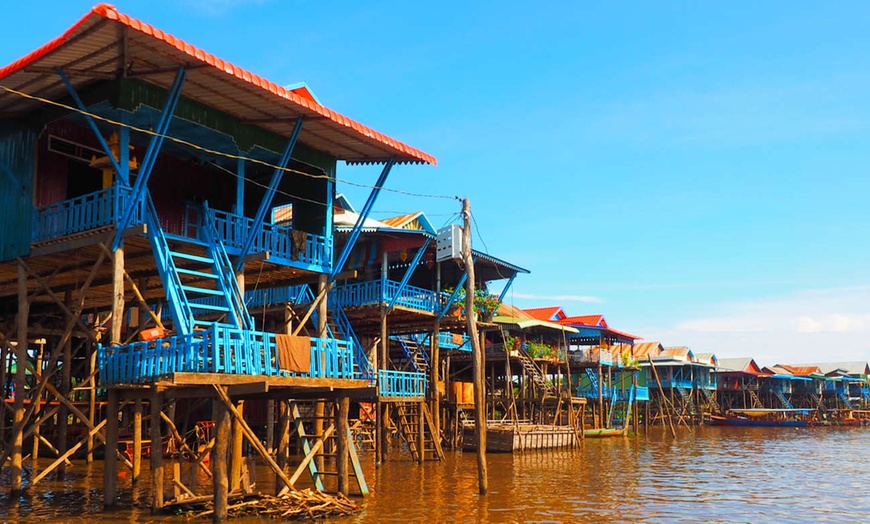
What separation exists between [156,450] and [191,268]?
506cm

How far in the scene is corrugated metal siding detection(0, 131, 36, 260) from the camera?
17.6 metres

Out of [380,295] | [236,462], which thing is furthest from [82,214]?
[380,295]

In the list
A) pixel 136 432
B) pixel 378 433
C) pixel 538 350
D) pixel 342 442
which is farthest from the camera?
pixel 538 350

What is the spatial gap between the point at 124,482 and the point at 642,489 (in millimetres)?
12970

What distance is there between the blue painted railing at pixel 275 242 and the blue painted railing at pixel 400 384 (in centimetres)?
600

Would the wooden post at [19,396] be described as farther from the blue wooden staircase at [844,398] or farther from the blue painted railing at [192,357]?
the blue wooden staircase at [844,398]

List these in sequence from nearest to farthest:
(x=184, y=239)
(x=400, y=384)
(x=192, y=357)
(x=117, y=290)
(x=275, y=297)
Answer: (x=192, y=357), (x=117, y=290), (x=184, y=239), (x=400, y=384), (x=275, y=297)

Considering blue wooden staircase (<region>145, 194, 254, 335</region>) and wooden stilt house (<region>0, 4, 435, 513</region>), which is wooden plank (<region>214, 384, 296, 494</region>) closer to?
wooden stilt house (<region>0, 4, 435, 513</region>)

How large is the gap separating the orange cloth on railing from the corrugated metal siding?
6.15 meters

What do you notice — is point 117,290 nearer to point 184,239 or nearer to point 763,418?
point 184,239

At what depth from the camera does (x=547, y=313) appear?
49562 millimetres

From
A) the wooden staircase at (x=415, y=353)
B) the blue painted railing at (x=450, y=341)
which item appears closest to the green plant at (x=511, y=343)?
the blue painted railing at (x=450, y=341)

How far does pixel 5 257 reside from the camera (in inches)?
707

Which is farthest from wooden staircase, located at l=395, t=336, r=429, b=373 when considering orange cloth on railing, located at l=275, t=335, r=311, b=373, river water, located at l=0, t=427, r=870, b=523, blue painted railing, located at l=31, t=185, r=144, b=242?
blue painted railing, located at l=31, t=185, r=144, b=242
